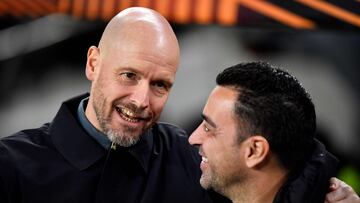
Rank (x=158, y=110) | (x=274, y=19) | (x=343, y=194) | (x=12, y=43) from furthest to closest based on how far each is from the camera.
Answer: (x=12, y=43), (x=274, y=19), (x=158, y=110), (x=343, y=194)

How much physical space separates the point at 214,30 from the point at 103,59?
3.32ft

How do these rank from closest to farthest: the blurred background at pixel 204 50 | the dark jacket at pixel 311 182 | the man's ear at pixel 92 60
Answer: the dark jacket at pixel 311 182 → the man's ear at pixel 92 60 → the blurred background at pixel 204 50

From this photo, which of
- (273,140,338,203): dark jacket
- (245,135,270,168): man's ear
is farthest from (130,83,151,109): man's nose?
(273,140,338,203): dark jacket

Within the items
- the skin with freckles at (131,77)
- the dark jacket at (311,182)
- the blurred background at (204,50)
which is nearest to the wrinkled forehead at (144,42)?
the skin with freckles at (131,77)

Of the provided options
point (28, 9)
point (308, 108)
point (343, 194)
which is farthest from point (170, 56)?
point (28, 9)

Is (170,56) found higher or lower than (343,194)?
Answer: higher

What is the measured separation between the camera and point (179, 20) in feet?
7.79

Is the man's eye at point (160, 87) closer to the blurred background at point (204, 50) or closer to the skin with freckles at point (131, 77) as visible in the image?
the skin with freckles at point (131, 77)

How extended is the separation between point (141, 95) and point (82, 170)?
0.74ft

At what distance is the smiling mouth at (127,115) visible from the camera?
1383 mm

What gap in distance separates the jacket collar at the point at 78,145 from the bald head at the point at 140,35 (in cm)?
20

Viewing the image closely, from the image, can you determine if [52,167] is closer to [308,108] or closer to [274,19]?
[308,108]

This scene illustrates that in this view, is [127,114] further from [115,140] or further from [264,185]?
[264,185]

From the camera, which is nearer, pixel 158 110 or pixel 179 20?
pixel 158 110
